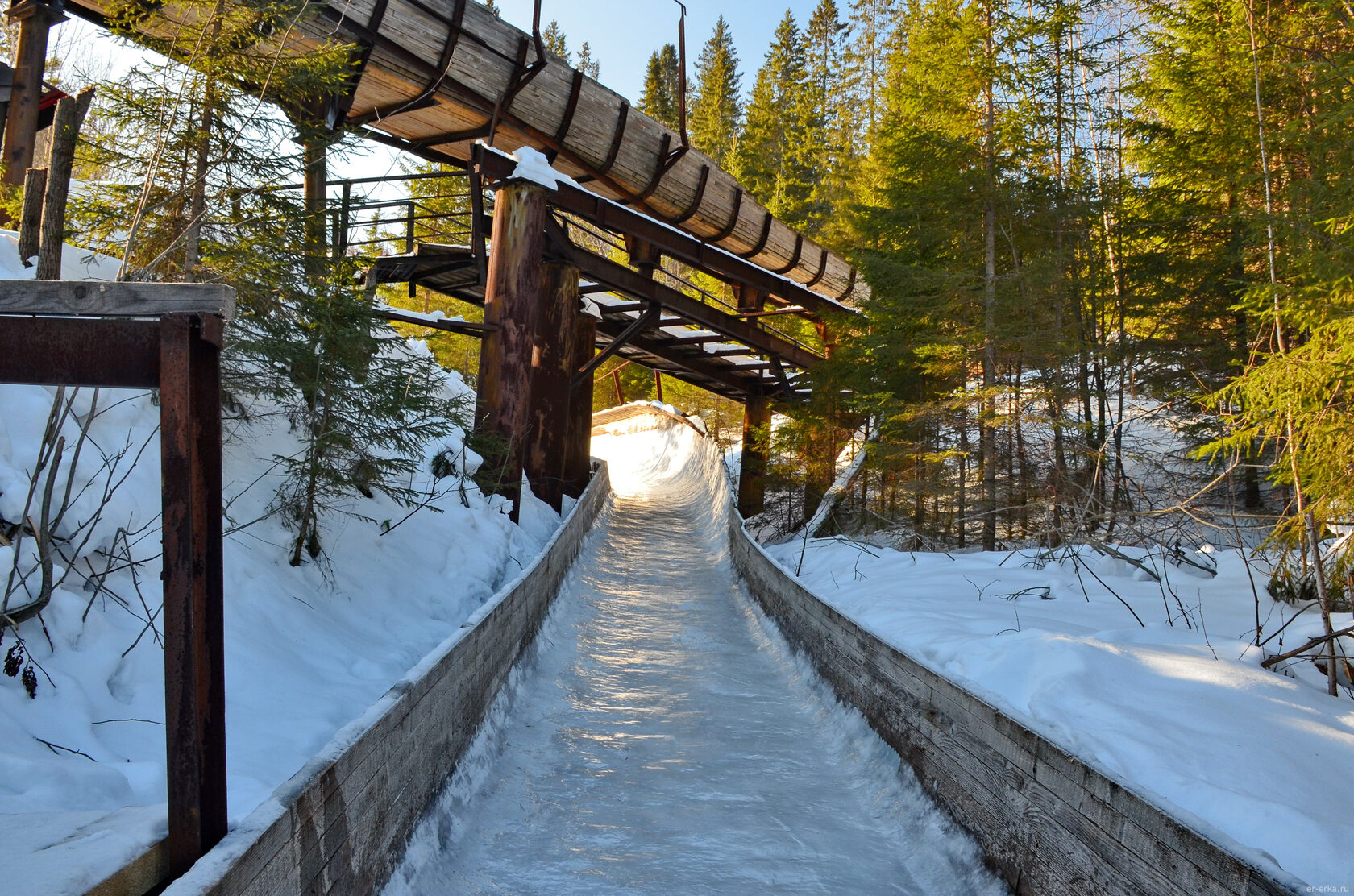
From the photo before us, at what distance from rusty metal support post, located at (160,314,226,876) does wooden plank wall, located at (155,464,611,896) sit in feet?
0.46

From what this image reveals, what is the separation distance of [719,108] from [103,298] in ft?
169

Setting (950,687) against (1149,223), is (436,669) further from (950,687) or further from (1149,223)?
(1149,223)

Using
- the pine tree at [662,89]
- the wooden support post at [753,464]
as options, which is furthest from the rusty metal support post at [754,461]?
the pine tree at [662,89]

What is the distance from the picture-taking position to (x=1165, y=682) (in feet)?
14.8

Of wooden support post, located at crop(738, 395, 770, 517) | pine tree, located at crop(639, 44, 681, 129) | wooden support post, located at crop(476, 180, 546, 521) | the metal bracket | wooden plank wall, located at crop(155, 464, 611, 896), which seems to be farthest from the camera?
pine tree, located at crop(639, 44, 681, 129)

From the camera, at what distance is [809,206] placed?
4094cm

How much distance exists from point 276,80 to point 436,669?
443cm

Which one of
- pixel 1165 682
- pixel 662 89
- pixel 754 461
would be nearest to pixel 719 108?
pixel 662 89

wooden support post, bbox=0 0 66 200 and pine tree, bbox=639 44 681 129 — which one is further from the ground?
pine tree, bbox=639 44 681 129

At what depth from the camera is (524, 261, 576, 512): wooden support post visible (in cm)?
1188

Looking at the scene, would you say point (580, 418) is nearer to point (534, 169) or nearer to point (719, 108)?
point (534, 169)

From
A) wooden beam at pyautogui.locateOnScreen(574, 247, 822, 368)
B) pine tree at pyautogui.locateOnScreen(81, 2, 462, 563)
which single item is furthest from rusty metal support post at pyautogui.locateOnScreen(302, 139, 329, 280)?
wooden beam at pyautogui.locateOnScreen(574, 247, 822, 368)

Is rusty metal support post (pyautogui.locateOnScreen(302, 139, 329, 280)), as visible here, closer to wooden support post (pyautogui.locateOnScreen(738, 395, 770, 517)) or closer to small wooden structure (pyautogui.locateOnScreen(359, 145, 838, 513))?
small wooden structure (pyautogui.locateOnScreen(359, 145, 838, 513))

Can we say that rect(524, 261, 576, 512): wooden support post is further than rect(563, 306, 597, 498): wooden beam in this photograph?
No
